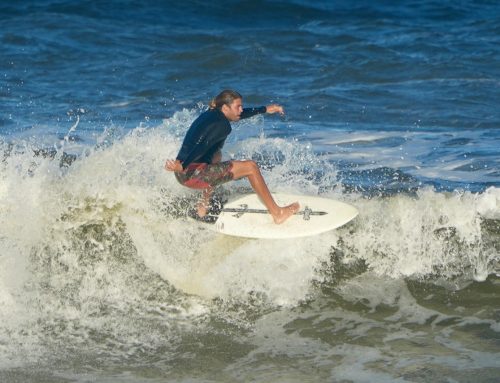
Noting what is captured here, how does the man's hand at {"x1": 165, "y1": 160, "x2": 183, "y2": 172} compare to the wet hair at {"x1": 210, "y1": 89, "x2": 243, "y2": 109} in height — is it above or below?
below

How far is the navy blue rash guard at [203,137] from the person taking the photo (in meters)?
7.60

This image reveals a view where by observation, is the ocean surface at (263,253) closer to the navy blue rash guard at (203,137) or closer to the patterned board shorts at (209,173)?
the patterned board shorts at (209,173)

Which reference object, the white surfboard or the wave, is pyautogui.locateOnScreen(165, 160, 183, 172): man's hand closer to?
the white surfboard

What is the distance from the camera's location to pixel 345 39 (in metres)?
19.3

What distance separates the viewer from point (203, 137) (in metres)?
7.65

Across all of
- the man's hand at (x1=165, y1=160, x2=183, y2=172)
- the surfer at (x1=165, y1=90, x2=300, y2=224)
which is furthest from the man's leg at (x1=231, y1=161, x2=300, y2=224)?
the man's hand at (x1=165, y1=160, x2=183, y2=172)

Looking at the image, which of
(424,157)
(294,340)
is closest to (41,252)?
(294,340)

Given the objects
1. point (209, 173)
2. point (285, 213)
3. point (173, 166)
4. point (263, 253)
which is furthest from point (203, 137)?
point (263, 253)

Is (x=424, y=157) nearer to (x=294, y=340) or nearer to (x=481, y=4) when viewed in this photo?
(x=294, y=340)

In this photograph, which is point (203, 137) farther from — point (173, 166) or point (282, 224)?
point (282, 224)

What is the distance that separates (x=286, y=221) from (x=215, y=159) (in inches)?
32.3

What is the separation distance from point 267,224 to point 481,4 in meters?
16.1

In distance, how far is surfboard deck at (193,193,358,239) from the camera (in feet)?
26.1

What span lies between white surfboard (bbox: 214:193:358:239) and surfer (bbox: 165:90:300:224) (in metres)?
0.10
